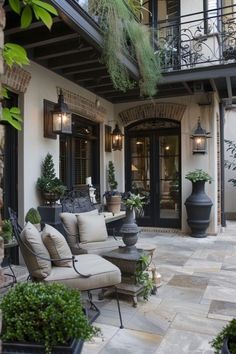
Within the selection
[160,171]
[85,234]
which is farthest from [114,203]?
[85,234]

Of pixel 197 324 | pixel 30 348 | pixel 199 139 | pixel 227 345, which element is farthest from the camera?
pixel 199 139

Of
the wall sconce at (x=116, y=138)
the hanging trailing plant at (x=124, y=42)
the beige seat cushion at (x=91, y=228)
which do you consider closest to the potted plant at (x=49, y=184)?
the beige seat cushion at (x=91, y=228)

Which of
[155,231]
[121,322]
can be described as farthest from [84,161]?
[121,322]

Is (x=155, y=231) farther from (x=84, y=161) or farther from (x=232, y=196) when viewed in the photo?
(x=232, y=196)

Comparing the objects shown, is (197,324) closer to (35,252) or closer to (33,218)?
(35,252)

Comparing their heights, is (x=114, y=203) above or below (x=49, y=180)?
below

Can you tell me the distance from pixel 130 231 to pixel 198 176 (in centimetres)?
362

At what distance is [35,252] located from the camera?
2586 mm

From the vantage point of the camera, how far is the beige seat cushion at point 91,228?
4008 mm

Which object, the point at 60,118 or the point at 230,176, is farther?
the point at 230,176

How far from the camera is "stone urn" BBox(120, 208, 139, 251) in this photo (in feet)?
11.1

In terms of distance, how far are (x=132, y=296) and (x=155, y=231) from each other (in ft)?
13.8

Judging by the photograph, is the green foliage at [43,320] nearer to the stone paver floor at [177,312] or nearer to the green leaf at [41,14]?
the stone paver floor at [177,312]

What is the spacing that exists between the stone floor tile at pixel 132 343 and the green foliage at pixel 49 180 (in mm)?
2260
